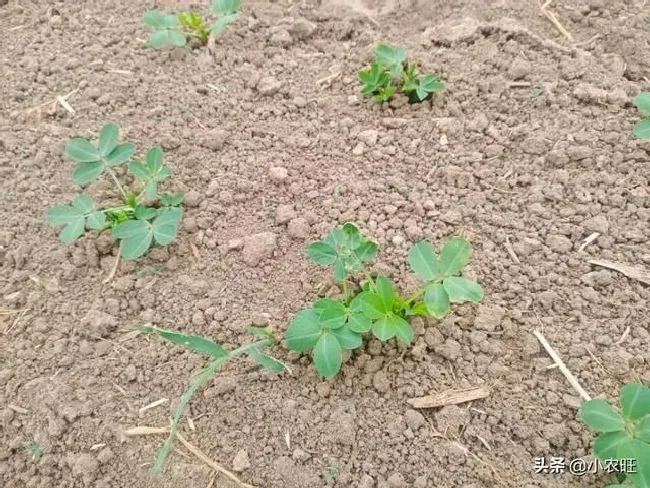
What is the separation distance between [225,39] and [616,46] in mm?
1289

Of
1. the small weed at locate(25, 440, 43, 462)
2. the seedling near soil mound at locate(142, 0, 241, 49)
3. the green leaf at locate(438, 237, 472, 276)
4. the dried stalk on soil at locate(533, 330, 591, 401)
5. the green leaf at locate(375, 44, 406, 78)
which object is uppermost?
the green leaf at locate(375, 44, 406, 78)

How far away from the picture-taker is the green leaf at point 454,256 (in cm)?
135

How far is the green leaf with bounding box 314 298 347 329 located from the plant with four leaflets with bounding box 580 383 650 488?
53 cm

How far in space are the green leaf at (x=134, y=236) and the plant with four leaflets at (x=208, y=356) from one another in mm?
223

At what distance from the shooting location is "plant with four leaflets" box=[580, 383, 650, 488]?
3.81 ft

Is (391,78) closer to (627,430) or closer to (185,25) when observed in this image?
(185,25)

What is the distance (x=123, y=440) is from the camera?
4.49ft

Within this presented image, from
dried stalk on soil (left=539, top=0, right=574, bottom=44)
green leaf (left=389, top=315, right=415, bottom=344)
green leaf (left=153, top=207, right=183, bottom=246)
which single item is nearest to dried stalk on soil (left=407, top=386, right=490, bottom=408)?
green leaf (left=389, top=315, right=415, bottom=344)

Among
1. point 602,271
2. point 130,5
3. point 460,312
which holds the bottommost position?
point 460,312

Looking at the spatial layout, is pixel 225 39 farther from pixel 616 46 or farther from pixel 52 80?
pixel 616 46

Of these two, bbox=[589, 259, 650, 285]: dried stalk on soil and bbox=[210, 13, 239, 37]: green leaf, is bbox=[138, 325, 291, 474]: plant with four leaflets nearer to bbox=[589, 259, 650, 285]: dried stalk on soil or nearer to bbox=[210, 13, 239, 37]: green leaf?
bbox=[589, 259, 650, 285]: dried stalk on soil

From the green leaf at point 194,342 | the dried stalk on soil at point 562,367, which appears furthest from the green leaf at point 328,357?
the dried stalk on soil at point 562,367

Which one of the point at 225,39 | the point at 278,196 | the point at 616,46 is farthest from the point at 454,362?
the point at 225,39

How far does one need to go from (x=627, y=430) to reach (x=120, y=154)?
4.61 feet
